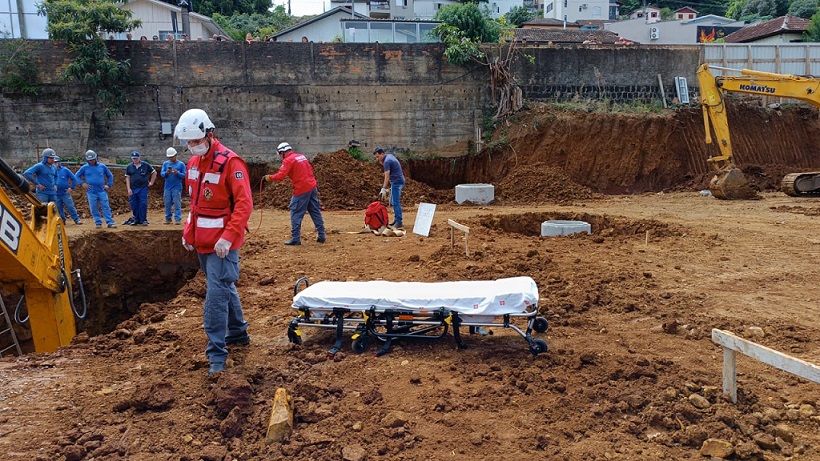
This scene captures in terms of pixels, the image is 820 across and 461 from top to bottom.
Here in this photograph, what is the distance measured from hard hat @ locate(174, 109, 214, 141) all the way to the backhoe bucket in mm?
15044

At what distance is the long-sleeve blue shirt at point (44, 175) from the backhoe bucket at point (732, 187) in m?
15.8

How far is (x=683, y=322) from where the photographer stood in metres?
6.16

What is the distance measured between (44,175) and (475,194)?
33.1 feet

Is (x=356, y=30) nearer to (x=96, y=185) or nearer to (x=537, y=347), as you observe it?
(x=96, y=185)

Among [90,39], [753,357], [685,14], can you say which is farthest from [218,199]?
[685,14]

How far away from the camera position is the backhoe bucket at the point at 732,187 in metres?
16.3

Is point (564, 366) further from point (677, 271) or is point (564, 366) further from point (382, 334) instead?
point (677, 271)

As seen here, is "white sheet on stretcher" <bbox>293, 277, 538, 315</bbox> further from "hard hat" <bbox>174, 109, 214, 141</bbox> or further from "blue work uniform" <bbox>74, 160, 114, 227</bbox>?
"blue work uniform" <bbox>74, 160, 114, 227</bbox>

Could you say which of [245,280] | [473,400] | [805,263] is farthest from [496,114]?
[473,400]

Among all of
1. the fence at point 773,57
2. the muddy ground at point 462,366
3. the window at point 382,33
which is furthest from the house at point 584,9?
the muddy ground at point 462,366

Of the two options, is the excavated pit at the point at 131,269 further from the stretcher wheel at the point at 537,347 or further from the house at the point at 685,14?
the house at the point at 685,14

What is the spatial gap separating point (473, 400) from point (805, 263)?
690 centimetres

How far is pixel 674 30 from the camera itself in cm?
4197

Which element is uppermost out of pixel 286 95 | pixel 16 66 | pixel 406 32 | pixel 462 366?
pixel 406 32
